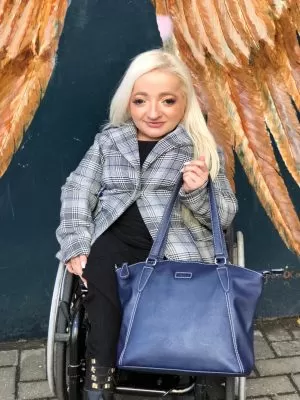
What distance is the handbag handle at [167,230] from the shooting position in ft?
7.14

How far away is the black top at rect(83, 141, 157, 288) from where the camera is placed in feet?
7.66

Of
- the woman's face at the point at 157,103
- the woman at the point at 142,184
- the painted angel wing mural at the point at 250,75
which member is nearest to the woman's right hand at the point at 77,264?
the woman at the point at 142,184

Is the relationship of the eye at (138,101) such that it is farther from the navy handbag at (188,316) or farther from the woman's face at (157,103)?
the navy handbag at (188,316)

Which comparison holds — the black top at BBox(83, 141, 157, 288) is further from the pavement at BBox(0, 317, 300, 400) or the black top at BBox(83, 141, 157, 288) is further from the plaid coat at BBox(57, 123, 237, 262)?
the pavement at BBox(0, 317, 300, 400)

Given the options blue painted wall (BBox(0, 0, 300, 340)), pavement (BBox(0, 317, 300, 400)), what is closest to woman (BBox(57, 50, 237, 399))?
blue painted wall (BBox(0, 0, 300, 340))

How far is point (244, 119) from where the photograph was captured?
308cm

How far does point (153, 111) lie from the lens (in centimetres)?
250

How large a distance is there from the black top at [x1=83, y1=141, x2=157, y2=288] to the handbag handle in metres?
0.21

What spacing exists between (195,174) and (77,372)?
899mm

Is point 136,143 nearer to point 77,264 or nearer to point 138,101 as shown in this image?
point 138,101

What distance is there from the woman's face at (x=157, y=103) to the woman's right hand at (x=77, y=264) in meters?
0.61

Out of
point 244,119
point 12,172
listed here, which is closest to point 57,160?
point 12,172

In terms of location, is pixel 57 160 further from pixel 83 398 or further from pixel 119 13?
pixel 83 398

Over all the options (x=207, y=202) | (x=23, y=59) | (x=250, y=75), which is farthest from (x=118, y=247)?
(x=250, y=75)
